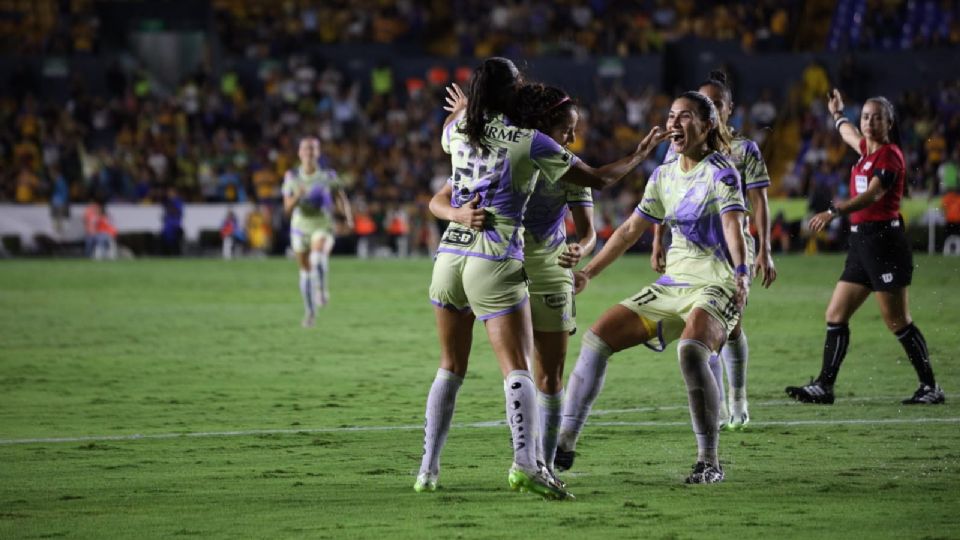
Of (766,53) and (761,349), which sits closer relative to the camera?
(761,349)

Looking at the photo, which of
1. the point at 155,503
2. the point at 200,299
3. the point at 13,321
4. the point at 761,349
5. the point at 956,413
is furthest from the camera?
the point at 200,299

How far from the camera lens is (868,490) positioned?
7879mm

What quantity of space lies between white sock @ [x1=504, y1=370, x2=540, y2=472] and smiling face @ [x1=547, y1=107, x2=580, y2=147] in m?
1.46

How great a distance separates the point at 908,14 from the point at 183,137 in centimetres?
2133

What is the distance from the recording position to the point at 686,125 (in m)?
8.28

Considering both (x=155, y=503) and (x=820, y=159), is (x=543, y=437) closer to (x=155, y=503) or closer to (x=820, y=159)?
(x=155, y=503)

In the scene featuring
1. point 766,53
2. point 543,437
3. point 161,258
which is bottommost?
point 161,258

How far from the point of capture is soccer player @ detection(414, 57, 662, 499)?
7449mm

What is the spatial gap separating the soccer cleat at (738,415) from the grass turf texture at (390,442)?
0.14 m

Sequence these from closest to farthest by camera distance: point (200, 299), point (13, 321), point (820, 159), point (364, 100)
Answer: point (13, 321) < point (200, 299) < point (820, 159) < point (364, 100)

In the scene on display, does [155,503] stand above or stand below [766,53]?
below

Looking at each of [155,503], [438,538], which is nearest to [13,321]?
[155,503]

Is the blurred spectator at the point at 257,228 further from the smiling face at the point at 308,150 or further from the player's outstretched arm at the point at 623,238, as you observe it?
the player's outstretched arm at the point at 623,238

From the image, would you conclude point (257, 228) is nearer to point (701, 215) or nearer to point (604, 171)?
point (701, 215)
